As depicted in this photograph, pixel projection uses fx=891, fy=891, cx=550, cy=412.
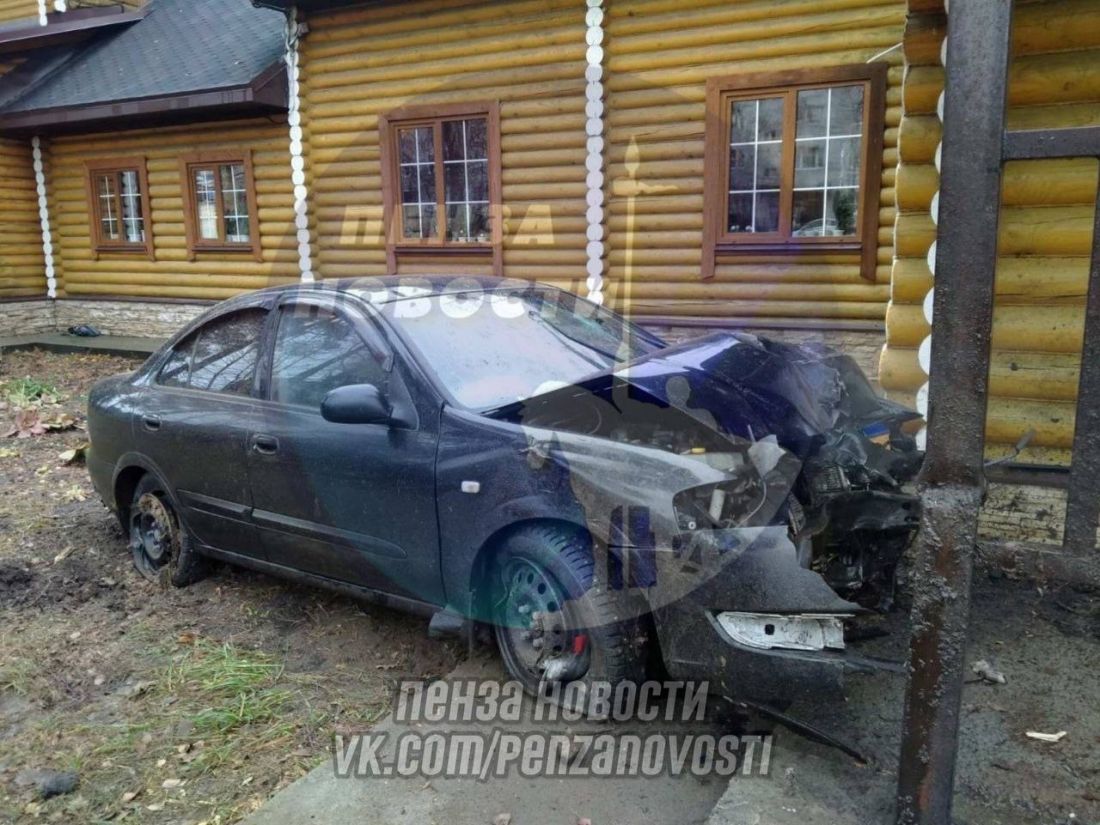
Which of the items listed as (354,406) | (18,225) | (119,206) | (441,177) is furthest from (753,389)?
(18,225)

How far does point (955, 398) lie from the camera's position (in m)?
2.40

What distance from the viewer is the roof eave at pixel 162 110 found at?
11312mm

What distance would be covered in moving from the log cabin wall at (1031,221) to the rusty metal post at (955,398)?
7.24 ft

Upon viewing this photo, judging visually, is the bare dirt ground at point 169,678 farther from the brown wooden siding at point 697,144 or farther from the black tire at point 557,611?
the brown wooden siding at point 697,144

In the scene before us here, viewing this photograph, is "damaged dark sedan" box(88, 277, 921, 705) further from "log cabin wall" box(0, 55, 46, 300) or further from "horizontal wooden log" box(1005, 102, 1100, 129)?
"log cabin wall" box(0, 55, 46, 300)

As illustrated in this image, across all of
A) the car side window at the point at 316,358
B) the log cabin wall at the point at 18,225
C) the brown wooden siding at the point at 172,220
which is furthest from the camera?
the log cabin wall at the point at 18,225

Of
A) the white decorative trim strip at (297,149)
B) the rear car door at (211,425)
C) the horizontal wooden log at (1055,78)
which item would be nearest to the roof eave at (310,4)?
the white decorative trim strip at (297,149)

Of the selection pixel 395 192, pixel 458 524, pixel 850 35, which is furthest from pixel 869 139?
pixel 458 524

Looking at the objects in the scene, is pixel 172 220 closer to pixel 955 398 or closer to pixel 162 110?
pixel 162 110

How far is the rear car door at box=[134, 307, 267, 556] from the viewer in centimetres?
435

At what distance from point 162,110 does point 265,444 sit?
32.2 ft

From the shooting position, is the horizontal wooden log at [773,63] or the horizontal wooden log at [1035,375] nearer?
the horizontal wooden log at [1035,375]

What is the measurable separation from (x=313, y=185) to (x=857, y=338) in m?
7.20

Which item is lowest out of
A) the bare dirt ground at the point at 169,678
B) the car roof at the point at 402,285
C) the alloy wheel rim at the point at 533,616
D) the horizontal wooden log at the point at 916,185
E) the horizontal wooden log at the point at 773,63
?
the bare dirt ground at the point at 169,678
